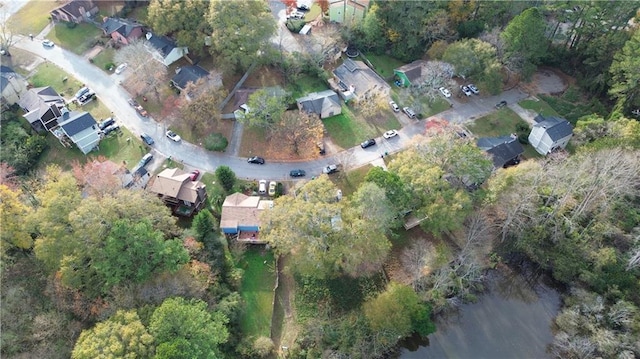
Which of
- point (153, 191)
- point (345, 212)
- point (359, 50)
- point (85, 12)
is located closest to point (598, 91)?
point (359, 50)

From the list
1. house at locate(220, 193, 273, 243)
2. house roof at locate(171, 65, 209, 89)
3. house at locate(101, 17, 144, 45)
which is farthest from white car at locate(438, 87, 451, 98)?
house at locate(101, 17, 144, 45)

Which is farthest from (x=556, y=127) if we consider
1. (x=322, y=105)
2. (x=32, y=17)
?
(x=32, y=17)

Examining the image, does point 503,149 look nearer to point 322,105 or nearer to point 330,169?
point 330,169

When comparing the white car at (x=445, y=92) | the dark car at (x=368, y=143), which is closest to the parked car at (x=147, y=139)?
the dark car at (x=368, y=143)

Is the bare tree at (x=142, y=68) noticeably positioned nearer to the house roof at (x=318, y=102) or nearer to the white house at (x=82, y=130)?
the white house at (x=82, y=130)

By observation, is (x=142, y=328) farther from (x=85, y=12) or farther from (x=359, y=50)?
(x=85, y=12)
